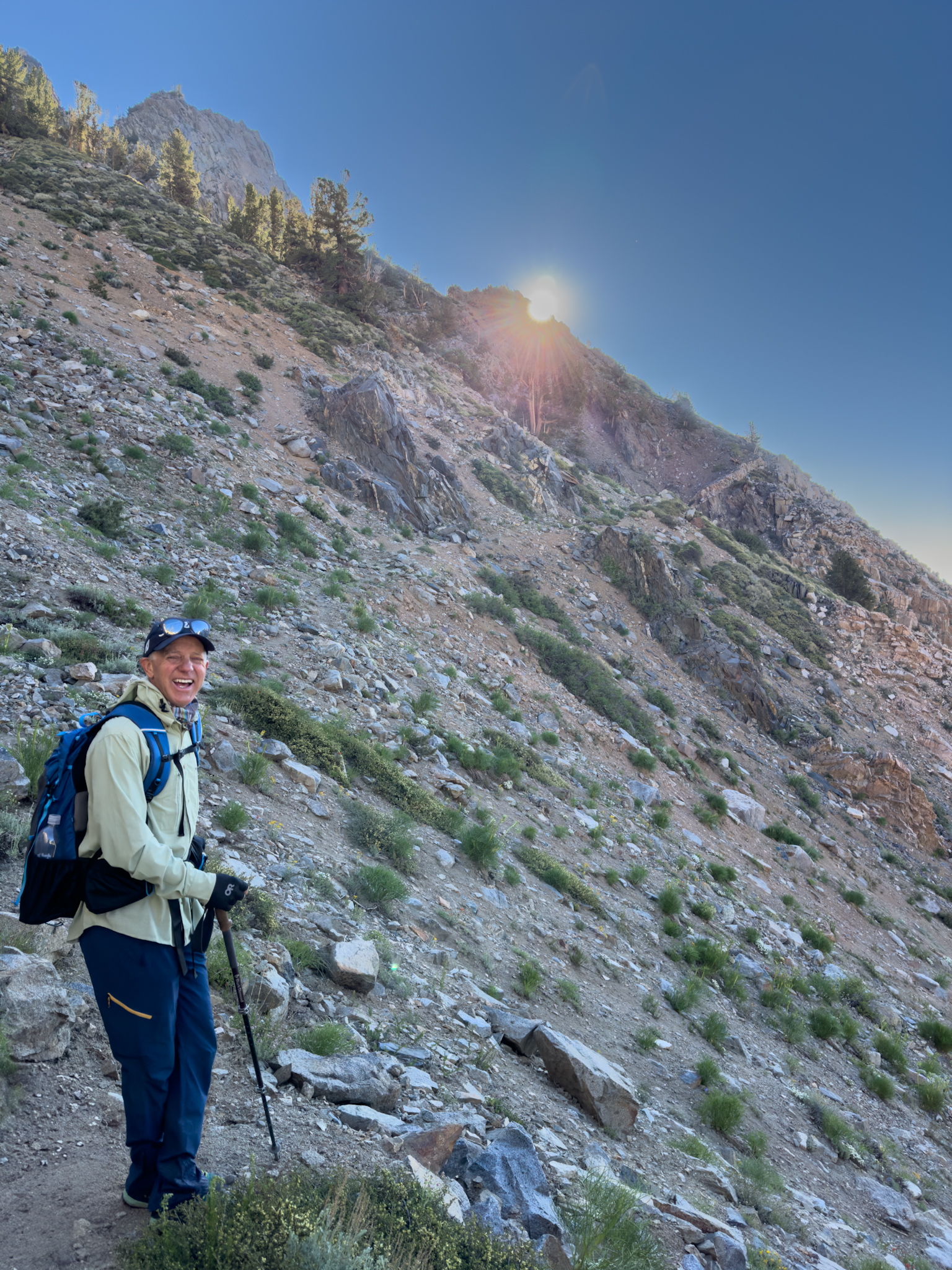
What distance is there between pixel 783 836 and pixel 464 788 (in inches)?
429

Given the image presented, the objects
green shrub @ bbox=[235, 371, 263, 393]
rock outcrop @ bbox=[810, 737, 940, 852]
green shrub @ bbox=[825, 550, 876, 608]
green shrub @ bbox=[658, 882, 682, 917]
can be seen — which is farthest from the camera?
green shrub @ bbox=[825, 550, 876, 608]

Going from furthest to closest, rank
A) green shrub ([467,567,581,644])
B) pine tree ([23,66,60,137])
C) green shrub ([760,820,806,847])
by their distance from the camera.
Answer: pine tree ([23,66,60,137]) < green shrub ([467,567,581,644]) < green shrub ([760,820,806,847])

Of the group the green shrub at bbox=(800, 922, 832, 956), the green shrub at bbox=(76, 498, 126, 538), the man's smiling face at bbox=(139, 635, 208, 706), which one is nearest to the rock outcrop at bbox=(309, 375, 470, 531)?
the green shrub at bbox=(76, 498, 126, 538)

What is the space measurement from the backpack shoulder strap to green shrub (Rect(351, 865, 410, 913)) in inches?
176

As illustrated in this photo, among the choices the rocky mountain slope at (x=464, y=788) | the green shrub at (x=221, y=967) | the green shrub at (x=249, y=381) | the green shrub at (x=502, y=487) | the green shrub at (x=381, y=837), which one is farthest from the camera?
the green shrub at (x=502, y=487)

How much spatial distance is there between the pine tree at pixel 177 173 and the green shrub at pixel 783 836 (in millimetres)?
50666

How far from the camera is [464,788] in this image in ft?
33.6

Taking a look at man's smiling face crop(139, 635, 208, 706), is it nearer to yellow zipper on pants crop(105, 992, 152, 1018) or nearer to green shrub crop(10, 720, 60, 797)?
yellow zipper on pants crop(105, 992, 152, 1018)

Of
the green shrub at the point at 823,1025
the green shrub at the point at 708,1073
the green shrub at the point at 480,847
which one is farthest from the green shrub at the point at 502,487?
the green shrub at the point at 708,1073

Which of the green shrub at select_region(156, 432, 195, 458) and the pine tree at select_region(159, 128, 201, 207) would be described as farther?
the pine tree at select_region(159, 128, 201, 207)

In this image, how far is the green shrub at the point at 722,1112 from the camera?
6047 millimetres

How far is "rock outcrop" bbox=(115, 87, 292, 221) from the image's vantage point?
75.3 metres

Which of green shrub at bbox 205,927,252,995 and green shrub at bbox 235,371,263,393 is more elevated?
green shrub at bbox 235,371,263,393

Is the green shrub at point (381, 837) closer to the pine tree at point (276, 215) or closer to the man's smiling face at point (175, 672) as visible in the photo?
the man's smiling face at point (175, 672)
